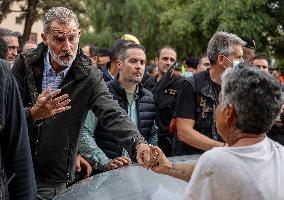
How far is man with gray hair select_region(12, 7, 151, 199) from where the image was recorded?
142 inches

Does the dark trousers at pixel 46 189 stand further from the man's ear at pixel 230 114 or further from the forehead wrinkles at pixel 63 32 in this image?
the man's ear at pixel 230 114

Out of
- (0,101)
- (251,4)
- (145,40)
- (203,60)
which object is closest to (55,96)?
(0,101)

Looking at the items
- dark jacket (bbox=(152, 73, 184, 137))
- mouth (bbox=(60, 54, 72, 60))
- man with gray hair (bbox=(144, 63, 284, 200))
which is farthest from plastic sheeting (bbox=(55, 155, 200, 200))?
dark jacket (bbox=(152, 73, 184, 137))

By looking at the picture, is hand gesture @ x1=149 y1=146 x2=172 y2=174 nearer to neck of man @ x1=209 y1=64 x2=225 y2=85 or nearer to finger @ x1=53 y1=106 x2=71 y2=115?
finger @ x1=53 y1=106 x2=71 y2=115

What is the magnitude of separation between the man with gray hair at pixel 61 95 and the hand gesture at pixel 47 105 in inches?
8.6

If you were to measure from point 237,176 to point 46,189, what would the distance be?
2.01 metres

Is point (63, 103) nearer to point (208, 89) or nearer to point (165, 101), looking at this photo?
point (208, 89)

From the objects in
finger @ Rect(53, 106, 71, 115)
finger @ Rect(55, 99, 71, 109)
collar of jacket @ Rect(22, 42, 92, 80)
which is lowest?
finger @ Rect(53, 106, 71, 115)

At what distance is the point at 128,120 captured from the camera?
144 inches

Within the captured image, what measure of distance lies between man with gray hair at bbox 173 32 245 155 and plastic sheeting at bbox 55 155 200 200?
3.83ft

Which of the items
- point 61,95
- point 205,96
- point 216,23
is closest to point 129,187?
point 61,95

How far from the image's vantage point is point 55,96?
3475 millimetres

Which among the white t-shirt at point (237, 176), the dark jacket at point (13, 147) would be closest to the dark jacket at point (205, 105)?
the dark jacket at point (13, 147)

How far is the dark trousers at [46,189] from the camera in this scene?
371 centimetres
